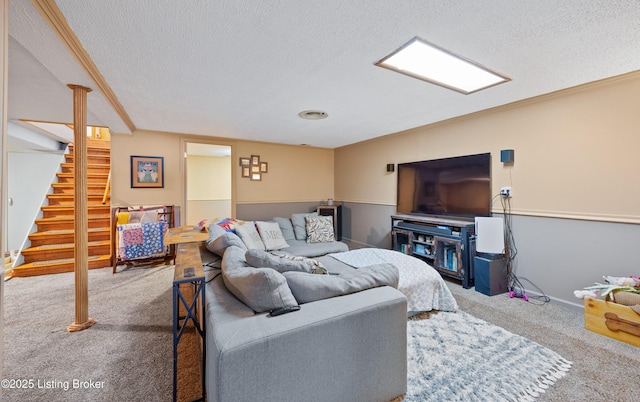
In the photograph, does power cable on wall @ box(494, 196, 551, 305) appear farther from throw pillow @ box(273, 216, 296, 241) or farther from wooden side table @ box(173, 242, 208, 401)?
wooden side table @ box(173, 242, 208, 401)

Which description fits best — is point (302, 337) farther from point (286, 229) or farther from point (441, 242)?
point (286, 229)

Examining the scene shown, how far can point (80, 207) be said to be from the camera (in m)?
2.30

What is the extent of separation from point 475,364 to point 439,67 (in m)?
2.29

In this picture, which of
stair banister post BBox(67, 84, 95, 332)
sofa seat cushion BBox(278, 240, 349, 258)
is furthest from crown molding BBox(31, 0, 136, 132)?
sofa seat cushion BBox(278, 240, 349, 258)

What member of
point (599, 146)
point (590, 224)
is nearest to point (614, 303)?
point (590, 224)

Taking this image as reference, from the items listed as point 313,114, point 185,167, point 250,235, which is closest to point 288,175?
point 185,167

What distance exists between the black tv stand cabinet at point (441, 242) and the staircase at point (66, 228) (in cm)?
483

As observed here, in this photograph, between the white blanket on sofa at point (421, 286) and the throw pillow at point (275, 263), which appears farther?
the white blanket on sofa at point (421, 286)

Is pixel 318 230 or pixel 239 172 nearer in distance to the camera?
pixel 318 230

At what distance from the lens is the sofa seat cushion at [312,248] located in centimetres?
361

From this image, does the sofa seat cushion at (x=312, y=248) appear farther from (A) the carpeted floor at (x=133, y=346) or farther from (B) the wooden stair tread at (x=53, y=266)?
(B) the wooden stair tread at (x=53, y=266)

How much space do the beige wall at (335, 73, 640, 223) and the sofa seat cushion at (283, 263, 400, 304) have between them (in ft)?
7.76

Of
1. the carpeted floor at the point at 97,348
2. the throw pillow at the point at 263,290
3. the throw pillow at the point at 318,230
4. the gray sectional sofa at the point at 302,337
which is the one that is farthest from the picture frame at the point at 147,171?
the throw pillow at the point at 263,290

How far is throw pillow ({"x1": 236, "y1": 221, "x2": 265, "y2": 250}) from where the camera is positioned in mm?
3455
